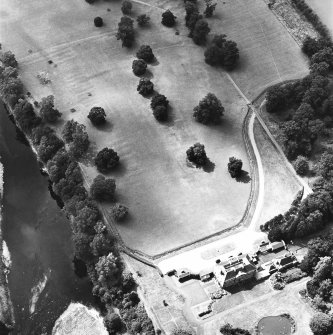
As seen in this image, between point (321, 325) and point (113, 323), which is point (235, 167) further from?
point (113, 323)

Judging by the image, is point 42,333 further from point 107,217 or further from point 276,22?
point 276,22

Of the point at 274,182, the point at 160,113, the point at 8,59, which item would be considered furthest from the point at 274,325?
the point at 8,59

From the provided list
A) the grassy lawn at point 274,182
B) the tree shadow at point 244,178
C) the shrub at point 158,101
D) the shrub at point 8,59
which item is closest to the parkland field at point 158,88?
the tree shadow at point 244,178

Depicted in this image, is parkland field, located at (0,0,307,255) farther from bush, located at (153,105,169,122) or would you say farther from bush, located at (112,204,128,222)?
bush, located at (112,204,128,222)

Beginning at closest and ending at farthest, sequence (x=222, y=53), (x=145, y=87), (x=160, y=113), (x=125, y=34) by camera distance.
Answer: (x=160, y=113), (x=145, y=87), (x=222, y=53), (x=125, y=34)

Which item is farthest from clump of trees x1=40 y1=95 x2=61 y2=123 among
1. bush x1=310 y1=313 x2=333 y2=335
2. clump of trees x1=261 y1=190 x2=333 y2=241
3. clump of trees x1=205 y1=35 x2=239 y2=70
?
bush x1=310 y1=313 x2=333 y2=335

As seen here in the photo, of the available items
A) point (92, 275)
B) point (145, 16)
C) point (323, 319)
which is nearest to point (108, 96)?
point (145, 16)
